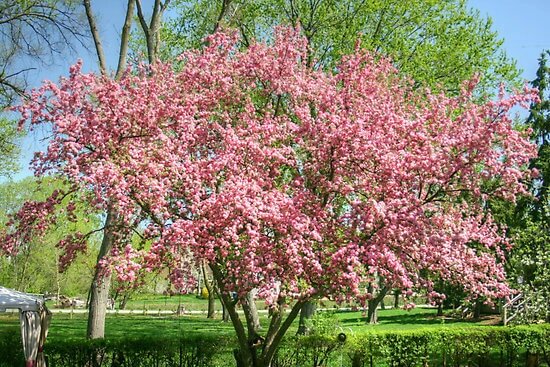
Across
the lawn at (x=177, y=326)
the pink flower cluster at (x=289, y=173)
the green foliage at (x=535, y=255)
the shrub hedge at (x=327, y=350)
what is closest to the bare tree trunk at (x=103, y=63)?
the shrub hedge at (x=327, y=350)

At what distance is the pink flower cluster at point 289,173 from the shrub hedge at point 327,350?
238cm

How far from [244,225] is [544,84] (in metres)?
26.4

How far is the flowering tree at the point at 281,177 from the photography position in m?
8.99

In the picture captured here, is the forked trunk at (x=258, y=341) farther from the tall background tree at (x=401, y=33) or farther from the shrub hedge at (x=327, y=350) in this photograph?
the tall background tree at (x=401, y=33)

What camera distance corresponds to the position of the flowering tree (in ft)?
29.5

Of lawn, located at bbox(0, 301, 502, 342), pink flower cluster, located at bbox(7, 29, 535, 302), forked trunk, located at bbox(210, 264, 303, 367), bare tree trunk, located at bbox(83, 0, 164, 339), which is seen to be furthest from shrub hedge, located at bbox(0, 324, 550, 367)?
lawn, located at bbox(0, 301, 502, 342)

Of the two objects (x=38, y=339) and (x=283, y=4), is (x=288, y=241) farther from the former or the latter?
(x=283, y=4)

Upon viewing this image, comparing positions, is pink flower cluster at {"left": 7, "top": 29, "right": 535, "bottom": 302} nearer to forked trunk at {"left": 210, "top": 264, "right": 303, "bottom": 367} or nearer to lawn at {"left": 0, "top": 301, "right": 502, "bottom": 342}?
forked trunk at {"left": 210, "top": 264, "right": 303, "bottom": 367}

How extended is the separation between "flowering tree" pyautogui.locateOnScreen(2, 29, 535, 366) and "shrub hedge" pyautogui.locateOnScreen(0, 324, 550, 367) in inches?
42.5

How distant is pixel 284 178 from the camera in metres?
11.4

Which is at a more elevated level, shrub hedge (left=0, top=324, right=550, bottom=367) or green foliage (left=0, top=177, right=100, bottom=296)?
green foliage (left=0, top=177, right=100, bottom=296)

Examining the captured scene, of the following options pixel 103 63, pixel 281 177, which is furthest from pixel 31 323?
pixel 103 63

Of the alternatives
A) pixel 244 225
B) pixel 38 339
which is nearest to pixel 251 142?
pixel 244 225

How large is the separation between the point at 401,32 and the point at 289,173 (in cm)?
1272
